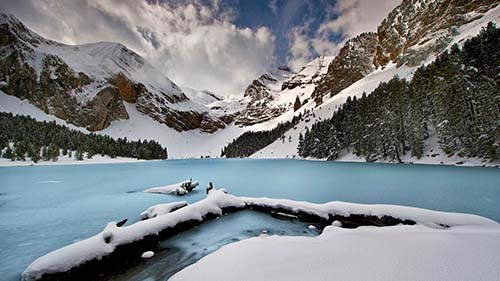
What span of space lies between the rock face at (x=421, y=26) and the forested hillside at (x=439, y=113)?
58.6m

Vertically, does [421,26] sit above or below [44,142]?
above

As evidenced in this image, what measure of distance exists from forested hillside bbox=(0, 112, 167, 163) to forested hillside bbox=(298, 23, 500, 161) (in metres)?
91.9

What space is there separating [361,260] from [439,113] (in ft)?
161

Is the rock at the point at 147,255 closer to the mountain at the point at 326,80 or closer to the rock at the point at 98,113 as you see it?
the mountain at the point at 326,80

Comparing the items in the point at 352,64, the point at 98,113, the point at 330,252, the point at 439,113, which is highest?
the point at 352,64

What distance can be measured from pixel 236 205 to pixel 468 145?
4003cm

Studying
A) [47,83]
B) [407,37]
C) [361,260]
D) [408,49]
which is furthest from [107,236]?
[47,83]

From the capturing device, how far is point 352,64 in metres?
179

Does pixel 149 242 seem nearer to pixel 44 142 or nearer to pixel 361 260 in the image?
pixel 361 260

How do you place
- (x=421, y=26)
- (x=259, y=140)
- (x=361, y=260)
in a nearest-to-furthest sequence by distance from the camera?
1. (x=361, y=260)
2. (x=421, y=26)
3. (x=259, y=140)

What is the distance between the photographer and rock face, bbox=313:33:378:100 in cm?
16938

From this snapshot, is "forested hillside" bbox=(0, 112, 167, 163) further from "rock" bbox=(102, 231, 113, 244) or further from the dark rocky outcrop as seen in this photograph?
"rock" bbox=(102, 231, 113, 244)

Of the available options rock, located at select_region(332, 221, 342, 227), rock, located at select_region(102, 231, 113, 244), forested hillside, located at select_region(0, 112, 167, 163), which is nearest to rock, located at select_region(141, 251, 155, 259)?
rock, located at select_region(102, 231, 113, 244)

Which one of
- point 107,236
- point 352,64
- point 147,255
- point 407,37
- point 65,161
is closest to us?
point 107,236
